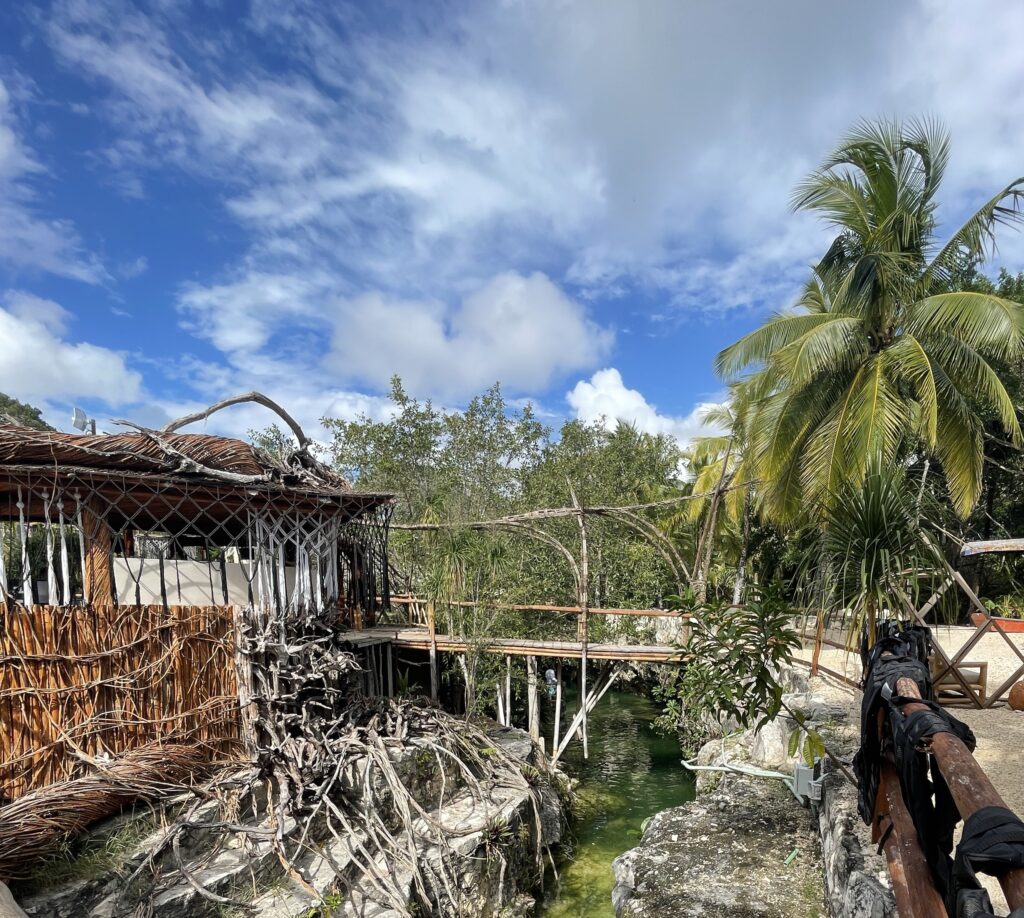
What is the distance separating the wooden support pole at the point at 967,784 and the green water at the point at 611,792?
6728mm

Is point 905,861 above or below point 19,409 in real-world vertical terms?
below

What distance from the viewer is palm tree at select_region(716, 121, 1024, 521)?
27.8 ft

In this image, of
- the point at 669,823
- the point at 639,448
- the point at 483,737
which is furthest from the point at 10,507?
the point at 639,448

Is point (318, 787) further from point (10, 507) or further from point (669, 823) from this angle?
point (10, 507)

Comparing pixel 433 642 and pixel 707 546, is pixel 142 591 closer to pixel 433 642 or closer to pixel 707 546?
pixel 433 642

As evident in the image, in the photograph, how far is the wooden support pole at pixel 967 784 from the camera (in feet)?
3.55

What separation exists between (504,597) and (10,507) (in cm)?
664

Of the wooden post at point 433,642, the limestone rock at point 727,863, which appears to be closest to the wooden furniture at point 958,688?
the limestone rock at point 727,863

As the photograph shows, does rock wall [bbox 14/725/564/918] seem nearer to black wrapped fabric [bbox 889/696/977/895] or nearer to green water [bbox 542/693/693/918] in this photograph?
green water [bbox 542/693/693/918]

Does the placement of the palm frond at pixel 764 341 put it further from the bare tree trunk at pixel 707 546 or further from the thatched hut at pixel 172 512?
the thatched hut at pixel 172 512

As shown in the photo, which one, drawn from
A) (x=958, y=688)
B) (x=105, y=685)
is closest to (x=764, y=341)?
(x=958, y=688)

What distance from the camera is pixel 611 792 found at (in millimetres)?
10195

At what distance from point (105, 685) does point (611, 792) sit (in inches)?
303

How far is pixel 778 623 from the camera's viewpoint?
178 inches
